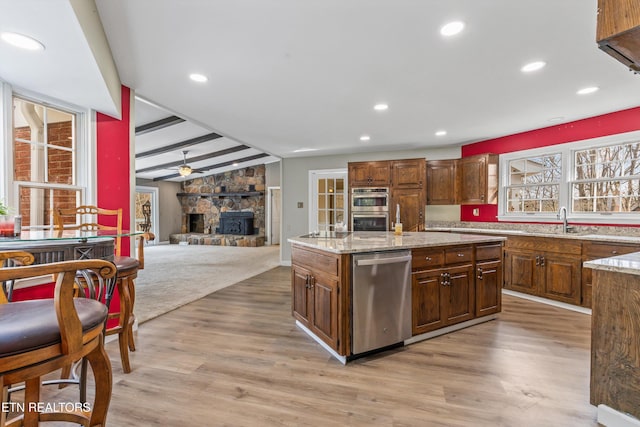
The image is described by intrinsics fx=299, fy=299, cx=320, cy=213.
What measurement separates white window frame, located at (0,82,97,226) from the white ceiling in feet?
0.43

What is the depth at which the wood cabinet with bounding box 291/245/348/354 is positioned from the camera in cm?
228

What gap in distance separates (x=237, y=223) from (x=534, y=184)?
28.7 ft

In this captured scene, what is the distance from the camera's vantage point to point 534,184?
452cm

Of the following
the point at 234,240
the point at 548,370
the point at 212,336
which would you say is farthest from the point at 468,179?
the point at 234,240

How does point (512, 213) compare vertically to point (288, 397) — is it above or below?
above

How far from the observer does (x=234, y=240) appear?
10227 mm

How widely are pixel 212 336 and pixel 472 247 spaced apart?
2624mm

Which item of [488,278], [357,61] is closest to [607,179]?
[488,278]

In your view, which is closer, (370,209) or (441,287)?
(441,287)

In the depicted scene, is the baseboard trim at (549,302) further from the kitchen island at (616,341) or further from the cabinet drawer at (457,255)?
the kitchen island at (616,341)

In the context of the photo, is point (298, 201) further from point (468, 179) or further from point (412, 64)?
point (412, 64)

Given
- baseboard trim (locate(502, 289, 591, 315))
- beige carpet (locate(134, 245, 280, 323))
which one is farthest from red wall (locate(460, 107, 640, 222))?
Result: beige carpet (locate(134, 245, 280, 323))

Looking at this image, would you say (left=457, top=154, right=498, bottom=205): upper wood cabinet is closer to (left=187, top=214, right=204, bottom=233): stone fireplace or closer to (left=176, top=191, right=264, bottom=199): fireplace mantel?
(left=176, top=191, right=264, bottom=199): fireplace mantel

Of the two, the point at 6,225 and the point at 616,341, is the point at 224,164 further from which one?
the point at 616,341
